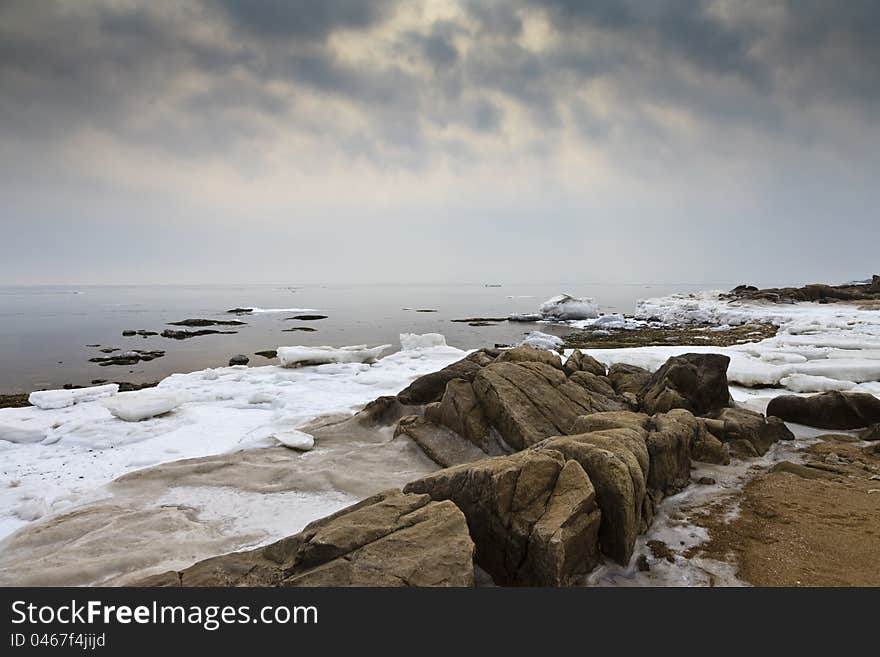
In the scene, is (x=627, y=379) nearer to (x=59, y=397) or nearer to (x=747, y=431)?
Result: (x=747, y=431)

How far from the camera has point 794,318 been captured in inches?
1556

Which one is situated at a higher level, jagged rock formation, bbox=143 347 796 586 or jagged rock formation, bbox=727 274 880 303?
jagged rock formation, bbox=727 274 880 303

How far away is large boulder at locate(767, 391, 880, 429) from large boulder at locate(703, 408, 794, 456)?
1462 mm

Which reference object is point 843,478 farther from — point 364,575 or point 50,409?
point 50,409

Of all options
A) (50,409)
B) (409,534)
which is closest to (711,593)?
(409,534)

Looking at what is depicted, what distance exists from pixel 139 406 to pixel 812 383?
19.8m

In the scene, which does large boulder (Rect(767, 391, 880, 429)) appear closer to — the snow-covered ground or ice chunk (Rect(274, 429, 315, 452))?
the snow-covered ground

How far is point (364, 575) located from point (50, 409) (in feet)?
41.2

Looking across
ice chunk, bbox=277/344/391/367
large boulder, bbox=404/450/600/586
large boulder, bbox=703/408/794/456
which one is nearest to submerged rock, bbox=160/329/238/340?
ice chunk, bbox=277/344/391/367

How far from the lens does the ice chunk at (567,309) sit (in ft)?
188

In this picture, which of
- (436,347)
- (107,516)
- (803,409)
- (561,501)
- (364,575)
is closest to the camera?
(364,575)

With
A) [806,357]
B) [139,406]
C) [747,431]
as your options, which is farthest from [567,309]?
[139,406]

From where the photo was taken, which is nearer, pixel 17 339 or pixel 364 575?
pixel 364 575

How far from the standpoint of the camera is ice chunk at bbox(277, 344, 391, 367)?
61.1 feet
